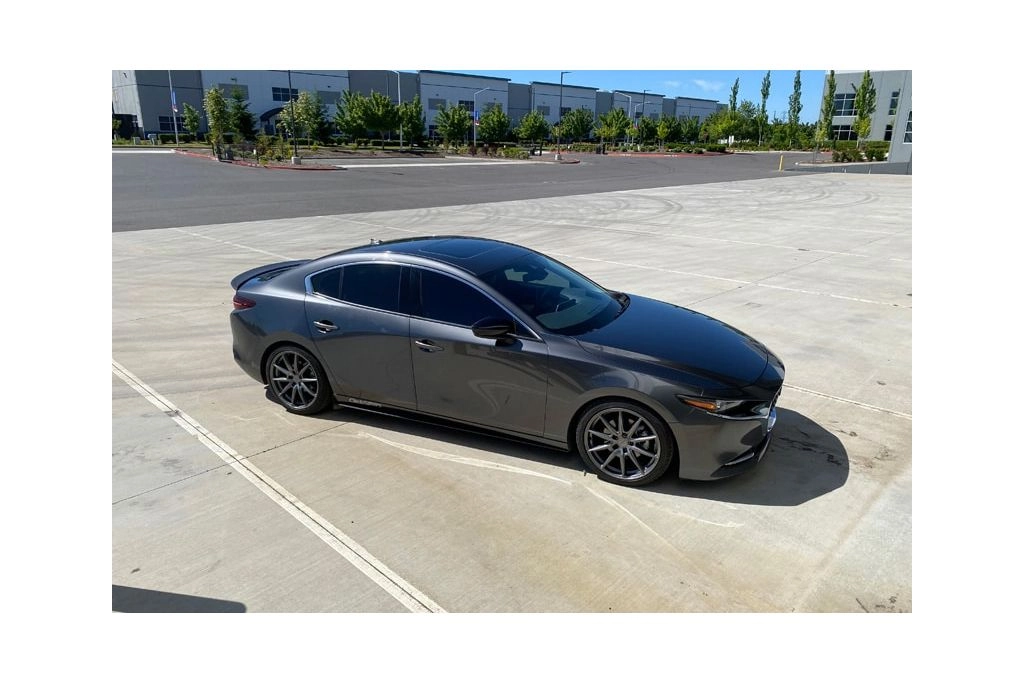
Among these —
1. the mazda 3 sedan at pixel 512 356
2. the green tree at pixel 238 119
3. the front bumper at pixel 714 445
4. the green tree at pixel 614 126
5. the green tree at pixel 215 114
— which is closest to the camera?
the front bumper at pixel 714 445

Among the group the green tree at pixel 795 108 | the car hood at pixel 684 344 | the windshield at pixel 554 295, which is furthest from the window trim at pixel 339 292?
the green tree at pixel 795 108

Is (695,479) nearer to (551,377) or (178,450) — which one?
(551,377)

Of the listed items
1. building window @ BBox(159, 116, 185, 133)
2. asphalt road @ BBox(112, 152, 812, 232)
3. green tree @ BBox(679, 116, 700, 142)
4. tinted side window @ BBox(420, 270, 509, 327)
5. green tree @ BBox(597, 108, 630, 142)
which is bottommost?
tinted side window @ BBox(420, 270, 509, 327)

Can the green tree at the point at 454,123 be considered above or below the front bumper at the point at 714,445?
above

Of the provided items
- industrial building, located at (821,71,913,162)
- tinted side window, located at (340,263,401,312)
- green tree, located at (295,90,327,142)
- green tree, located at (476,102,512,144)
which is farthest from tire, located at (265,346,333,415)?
green tree, located at (476,102,512,144)

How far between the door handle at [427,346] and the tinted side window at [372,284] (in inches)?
14.2

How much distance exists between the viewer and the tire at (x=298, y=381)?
17.8 feet

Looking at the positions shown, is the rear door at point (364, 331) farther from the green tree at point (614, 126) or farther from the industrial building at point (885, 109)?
the green tree at point (614, 126)

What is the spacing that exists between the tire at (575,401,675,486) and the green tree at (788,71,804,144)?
341 ft

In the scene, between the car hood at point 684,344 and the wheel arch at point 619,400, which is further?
the car hood at point 684,344

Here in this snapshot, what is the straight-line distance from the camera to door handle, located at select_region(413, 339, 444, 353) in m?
4.83

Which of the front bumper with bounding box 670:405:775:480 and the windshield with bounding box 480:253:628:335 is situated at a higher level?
the windshield with bounding box 480:253:628:335

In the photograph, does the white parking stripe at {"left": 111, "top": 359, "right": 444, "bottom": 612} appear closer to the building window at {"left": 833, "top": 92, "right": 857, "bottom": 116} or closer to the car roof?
the car roof

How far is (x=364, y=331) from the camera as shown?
5113 millimetres
